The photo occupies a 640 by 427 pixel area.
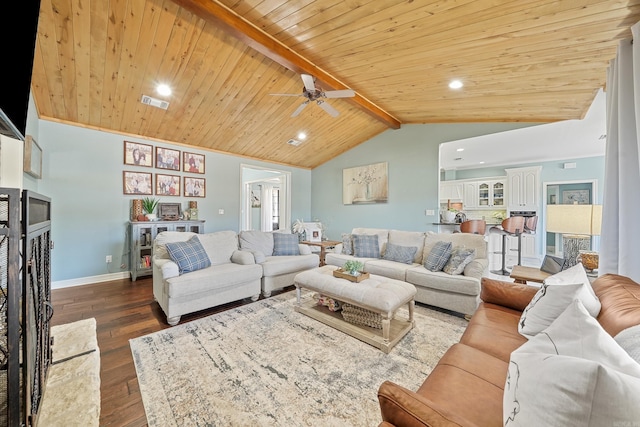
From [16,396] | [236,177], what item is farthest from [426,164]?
[16,396]

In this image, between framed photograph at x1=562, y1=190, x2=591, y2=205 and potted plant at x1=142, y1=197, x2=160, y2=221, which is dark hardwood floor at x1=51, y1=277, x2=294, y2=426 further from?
framed photograph at x1=562, y1=190, x2=591, y2=205

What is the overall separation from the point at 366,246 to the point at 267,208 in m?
5.10

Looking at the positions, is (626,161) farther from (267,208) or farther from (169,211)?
(267,208)

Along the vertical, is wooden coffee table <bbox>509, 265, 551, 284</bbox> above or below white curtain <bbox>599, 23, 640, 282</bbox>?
below

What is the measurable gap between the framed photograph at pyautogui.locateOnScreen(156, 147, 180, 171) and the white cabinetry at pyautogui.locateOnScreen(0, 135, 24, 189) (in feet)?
10.8

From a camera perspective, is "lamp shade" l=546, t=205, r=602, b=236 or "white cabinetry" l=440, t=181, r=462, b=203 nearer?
"lamp shade" l=546, t=205, r=602, b=236

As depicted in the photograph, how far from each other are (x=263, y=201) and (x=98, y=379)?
680 centimetres

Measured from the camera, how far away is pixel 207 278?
2654 millimetres

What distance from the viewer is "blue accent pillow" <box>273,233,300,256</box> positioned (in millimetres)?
3863

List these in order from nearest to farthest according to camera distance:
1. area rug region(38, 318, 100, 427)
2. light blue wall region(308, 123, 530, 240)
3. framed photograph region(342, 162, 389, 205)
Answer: area rug region(38, 318, 100, 427) → light blue wall region(308, 123, 530, 240) → framed photograph region(342, 162, 389, 205)

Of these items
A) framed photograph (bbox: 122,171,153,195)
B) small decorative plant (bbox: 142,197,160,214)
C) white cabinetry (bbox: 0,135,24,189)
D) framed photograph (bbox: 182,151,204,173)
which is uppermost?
framed photograph (bbox: 182,151,204,173)

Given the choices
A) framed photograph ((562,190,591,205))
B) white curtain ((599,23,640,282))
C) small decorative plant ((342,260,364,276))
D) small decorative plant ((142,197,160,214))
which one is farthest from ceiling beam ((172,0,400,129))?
framed photograph ((562,190,591,205))

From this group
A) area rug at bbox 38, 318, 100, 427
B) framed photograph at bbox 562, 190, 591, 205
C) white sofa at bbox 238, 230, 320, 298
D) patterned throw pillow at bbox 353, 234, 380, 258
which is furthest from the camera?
framed photograph at bbox 562, 190, 591, 205

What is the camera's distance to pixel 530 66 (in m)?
2.44
